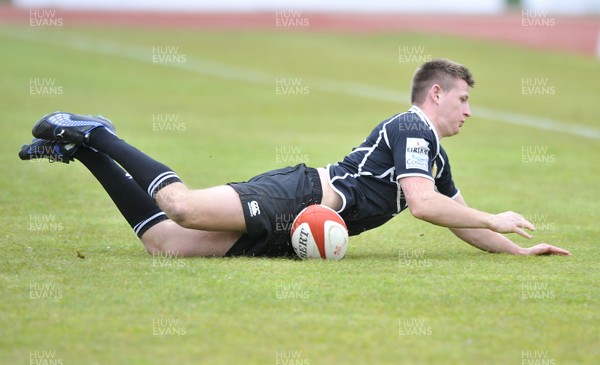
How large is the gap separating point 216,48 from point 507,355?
34.2 meters

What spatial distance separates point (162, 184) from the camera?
807 centimetres

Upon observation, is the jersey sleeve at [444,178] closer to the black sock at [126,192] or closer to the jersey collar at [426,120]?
the jersey collar at [426,120]

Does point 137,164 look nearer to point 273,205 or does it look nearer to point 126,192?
point 126,192

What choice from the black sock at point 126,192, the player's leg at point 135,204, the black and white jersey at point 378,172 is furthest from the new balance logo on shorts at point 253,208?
the black sock at point 126,192

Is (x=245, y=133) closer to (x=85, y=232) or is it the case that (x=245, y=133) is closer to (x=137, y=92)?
(x=137, y=92)

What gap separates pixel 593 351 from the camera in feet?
19.1

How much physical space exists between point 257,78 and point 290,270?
2469 cm

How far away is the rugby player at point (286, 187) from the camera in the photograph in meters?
7.97

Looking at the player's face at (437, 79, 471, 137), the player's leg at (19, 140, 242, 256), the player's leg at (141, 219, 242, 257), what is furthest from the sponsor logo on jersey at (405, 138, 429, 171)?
the player's leg at (19, 140, 242, 256)

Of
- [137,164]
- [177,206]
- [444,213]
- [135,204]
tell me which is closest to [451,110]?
[444,213]

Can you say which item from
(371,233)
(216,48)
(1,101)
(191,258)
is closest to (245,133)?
(1,101)

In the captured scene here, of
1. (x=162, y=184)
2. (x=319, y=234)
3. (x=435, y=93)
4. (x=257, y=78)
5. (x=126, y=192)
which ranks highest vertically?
(x=435, y=93)

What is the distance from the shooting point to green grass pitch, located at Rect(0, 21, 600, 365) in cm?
588
